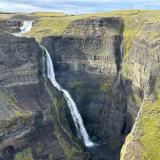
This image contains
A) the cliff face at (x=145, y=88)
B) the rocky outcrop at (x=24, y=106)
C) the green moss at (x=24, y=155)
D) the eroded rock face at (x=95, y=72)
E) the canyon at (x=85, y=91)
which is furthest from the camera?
the eroded rock face at (x=95, y=72)

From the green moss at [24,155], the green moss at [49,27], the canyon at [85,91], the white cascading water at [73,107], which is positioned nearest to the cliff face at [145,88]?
the canyon at [85,91]

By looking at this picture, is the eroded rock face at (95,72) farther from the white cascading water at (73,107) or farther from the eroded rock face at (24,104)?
the eroded rock face at (24,104)

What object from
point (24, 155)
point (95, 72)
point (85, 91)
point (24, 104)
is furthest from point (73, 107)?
point (24, 155)

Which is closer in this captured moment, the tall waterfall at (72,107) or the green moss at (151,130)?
the green moss at (151,130)

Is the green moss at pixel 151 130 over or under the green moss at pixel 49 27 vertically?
under

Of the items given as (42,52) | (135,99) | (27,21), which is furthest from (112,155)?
(27,21)

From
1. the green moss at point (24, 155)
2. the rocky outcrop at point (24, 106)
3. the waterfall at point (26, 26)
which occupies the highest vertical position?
the waterfall at point (26, 26)

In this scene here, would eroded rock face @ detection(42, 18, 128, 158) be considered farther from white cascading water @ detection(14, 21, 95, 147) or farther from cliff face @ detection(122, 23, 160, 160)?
cliff face @ detection(122, 23, 160, 160)
